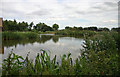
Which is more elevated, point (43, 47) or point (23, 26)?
point (23, 26)

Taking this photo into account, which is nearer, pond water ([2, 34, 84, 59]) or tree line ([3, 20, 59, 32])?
pond water ([2, 34, 84, 59])

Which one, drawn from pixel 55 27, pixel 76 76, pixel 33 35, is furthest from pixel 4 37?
pixel 55 27

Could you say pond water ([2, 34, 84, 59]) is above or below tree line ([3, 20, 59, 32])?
below

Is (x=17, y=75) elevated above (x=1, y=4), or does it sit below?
below

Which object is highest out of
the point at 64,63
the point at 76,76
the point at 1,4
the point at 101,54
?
the point at 1,4

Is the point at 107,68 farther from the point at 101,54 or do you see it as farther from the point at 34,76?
the point at 34,76

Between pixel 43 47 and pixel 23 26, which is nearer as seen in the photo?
pixel 43 47

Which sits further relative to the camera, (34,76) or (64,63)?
(64,63)

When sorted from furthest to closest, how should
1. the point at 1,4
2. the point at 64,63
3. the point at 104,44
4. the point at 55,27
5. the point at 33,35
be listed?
the point at 55,27 → the point at 33,35 → the point at 104,44 → the point at 1,4 → the point at 64,63

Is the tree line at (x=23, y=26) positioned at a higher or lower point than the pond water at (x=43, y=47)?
higher

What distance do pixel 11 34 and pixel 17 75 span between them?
9561 millimetres

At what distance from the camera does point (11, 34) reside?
34.3 feet

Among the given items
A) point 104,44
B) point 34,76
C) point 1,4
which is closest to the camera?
point 34,76

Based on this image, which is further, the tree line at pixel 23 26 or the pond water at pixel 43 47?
the tree line at pixel 23 26
